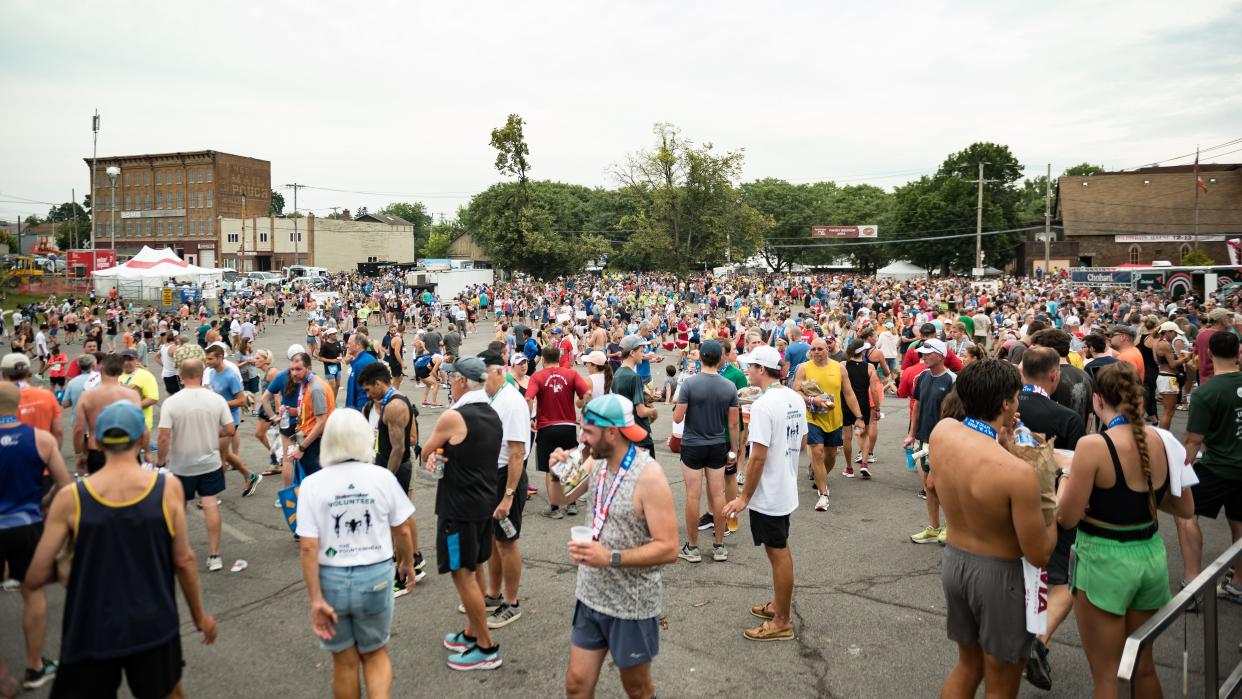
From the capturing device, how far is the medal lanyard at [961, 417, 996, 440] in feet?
10.7

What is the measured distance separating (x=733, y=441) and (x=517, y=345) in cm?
1080

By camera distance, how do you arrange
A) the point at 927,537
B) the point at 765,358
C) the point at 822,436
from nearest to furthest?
the point at 765,358 → the point at 927,537 → the point at 822,436

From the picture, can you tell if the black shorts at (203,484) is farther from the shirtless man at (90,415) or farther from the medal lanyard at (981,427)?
the medal lanyard at (981,427)

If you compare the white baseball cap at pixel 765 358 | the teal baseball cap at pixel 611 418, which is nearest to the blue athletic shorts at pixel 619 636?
the teal baseball cap at pixel 611 418

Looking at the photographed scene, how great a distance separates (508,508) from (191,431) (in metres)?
3.06

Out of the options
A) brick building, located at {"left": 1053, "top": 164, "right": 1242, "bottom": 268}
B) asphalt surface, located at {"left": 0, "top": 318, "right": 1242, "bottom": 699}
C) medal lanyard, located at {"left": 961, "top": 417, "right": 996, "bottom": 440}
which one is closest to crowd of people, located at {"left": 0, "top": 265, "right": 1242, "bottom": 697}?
medal lanyard, located at {"left": 961, "top": 417, "right": 996, "bottom": 440}

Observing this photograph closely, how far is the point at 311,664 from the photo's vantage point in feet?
15.3

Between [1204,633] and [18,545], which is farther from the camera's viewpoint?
[18,545]

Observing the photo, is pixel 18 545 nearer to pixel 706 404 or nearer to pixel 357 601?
pixel 357 601

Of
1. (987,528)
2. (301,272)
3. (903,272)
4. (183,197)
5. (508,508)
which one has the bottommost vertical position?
(508,508)

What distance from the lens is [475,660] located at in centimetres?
455

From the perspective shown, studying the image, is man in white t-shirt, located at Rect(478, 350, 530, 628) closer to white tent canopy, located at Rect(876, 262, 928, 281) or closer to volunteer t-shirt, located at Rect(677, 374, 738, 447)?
volunteer t-shirt, located at Rect(677, 374, 738, 447)

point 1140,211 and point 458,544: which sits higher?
point 1140,211

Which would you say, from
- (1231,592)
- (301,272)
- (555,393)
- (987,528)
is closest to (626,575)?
(987,528)
